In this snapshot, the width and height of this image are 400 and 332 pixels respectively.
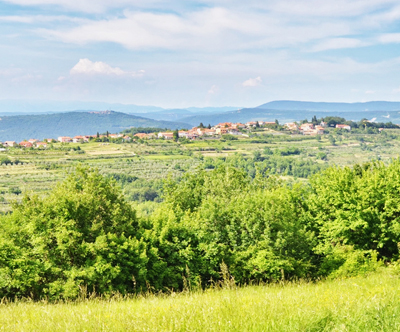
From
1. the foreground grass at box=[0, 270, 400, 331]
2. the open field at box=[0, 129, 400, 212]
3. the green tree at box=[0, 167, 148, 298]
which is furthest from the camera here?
the open field at box=[0, 129, 400, 212]


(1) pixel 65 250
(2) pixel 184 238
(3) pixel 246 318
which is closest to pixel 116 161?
(2) pixel 184 238

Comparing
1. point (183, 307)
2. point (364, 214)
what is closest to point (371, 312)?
point (183, 307)

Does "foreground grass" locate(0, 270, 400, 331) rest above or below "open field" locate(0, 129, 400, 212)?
above

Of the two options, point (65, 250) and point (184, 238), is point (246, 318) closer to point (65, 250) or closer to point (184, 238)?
point (65, 250)

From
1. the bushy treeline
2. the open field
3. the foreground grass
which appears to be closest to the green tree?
the bushy treeline

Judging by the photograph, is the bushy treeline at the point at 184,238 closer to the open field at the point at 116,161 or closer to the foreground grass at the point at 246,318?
the foreground grass at the point at 246,318

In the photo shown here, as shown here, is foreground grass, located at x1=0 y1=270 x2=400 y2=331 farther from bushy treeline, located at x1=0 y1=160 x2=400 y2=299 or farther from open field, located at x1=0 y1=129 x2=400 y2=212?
open field, located at x1=0 y1=129 x2=400 y2=212

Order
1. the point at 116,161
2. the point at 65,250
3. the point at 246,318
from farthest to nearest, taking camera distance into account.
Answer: the point at 116,161 < the point at 65,250 < the point at 246,318

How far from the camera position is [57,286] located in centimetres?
1551

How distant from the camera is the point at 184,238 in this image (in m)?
21.2

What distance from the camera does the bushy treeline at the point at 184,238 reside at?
16578 mm

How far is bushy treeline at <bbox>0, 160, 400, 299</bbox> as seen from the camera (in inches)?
653

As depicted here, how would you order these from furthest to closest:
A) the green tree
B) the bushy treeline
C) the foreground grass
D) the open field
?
1. the open field
2. the bushy treeline
3. the green tree
4. the foreground grass

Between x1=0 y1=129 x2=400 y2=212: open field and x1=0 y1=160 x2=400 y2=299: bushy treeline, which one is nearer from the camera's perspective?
x1=0 y1=160 x2=400 y2=299: bushy treeline
